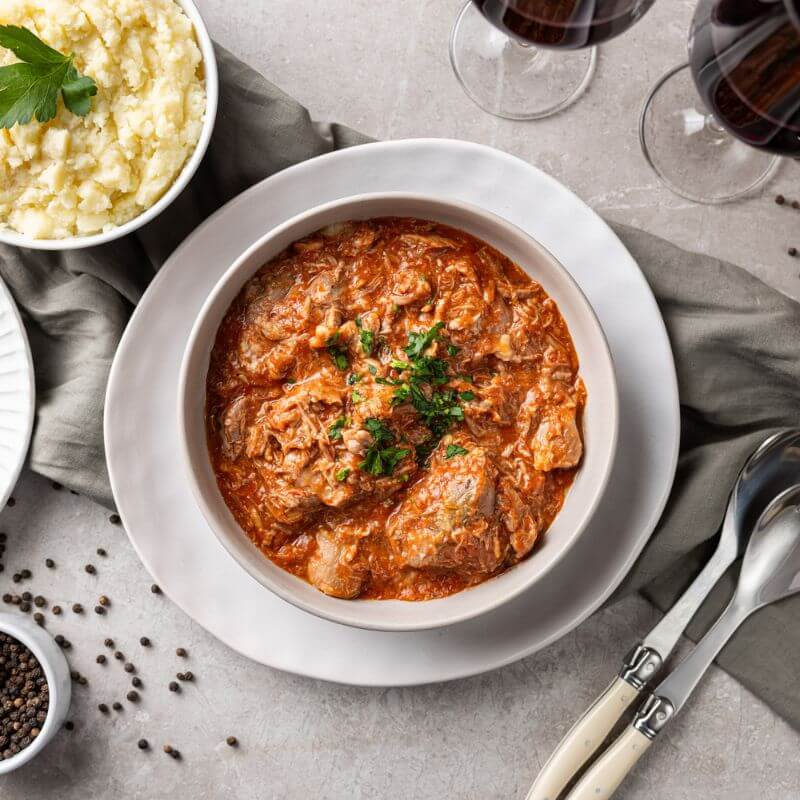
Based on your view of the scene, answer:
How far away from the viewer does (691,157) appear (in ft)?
17.2

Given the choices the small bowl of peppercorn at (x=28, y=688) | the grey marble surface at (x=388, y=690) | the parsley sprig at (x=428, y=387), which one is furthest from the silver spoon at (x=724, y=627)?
the small bowl of peppercorn at (x=28, y=688)

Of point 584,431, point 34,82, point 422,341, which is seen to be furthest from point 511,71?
point 34,82

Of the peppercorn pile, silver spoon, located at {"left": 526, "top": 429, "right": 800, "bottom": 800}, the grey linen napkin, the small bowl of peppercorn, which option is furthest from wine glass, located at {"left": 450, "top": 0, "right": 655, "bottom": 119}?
the peppercorn pile

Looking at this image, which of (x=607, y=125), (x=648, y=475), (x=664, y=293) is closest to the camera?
(x=648, y=475)

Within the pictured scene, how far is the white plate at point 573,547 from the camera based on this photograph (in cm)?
454

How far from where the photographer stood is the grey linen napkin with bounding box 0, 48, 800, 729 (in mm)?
4844

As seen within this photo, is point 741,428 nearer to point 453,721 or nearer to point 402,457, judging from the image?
point 402,457

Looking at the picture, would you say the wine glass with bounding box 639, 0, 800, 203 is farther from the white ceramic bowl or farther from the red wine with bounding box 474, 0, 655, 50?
the white ceramic bowl

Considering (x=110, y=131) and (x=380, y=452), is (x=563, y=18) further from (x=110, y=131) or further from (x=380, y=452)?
(x=110, y=131)

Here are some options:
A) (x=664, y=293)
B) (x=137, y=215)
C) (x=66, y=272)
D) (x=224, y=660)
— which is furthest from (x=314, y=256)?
(x=224, y=660)

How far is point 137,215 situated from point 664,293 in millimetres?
2999

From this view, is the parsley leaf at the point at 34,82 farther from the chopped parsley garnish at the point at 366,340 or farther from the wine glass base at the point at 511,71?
the wine glass base at the point at 511,71

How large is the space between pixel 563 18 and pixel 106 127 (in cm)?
241

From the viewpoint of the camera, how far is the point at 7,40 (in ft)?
13.9
